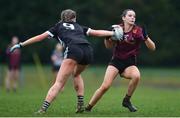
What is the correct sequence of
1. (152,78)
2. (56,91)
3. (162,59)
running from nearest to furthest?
(56,91), (152,78), (162,59)

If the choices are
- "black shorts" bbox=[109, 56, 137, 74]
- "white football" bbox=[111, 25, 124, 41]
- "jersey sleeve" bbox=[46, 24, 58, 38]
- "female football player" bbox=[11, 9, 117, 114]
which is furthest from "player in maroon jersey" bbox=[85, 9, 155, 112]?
"jersey sleeve" bbox=[46, 24, 58, 38]

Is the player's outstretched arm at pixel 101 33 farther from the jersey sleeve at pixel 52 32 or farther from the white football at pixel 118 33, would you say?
the jersey sleeve at pixel 52 32

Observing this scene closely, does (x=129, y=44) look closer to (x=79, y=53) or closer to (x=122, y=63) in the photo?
(x=122, y=63)

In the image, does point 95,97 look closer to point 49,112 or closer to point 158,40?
point 49,112

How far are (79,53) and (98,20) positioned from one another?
141 feet

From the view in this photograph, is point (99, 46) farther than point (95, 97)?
Yes

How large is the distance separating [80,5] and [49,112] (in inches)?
1687

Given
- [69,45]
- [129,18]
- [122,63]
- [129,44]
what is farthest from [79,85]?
[129,18]

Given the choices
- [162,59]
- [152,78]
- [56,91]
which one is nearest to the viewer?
[56,91]

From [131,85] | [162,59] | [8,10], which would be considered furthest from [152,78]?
[131,85]

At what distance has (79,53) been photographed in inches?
542

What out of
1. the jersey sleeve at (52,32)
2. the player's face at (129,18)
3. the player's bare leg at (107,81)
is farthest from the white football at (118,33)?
the jersey sleeve at (52,32)

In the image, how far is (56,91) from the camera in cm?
1376

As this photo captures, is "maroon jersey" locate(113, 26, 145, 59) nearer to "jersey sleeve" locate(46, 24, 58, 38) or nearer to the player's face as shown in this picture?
the player's face
